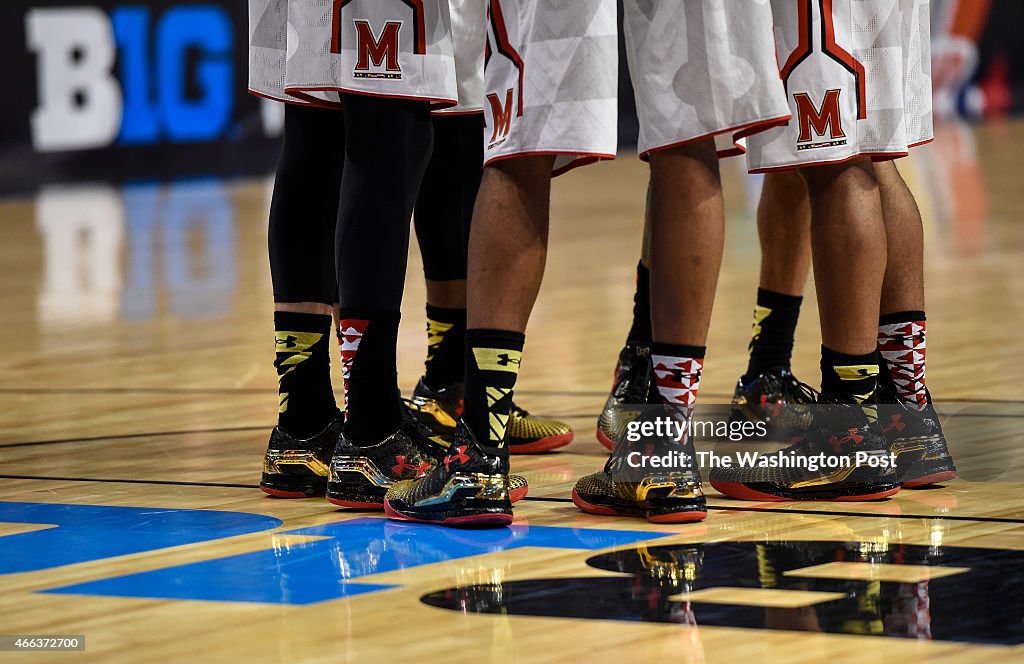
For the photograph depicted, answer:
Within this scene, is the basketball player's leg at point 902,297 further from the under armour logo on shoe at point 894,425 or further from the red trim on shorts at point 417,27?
the red trim on shorts at point 417,27

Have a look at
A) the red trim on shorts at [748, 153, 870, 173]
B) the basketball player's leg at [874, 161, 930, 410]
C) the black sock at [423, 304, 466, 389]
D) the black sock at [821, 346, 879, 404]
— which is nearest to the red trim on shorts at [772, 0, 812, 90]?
the red trim on shorts at [748, 153, 870, 173]

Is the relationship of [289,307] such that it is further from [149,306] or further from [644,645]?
[149,306]

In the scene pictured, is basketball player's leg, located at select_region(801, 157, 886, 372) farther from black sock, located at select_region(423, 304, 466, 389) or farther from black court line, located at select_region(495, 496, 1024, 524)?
black sock, located at select_region(423, 304, 466, 389)

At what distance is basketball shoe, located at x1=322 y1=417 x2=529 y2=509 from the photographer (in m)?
2.36

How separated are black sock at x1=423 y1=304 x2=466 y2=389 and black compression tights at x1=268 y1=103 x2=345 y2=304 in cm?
34

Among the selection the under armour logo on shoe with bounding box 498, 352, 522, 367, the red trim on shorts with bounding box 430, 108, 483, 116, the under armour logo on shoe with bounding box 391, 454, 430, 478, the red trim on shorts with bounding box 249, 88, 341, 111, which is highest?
the red trim on shorts with bounding box 249, 88, 341, 111

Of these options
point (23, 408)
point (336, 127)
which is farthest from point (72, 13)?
point (336, 127)

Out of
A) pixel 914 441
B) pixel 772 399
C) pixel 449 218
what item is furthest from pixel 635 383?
pixel 914 441

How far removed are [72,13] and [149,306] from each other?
Answer: 510 cm

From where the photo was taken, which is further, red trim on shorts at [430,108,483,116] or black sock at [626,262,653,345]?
black sock at [626,262,653,345]

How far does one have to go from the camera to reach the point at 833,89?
2355 mm

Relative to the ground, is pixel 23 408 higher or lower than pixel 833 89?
lower

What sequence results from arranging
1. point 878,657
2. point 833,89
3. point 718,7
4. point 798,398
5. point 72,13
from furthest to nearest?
point 72,13 → point 798,398 → point 833,89 → point 718,7 → point 878,657

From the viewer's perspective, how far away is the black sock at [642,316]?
2.86 m
